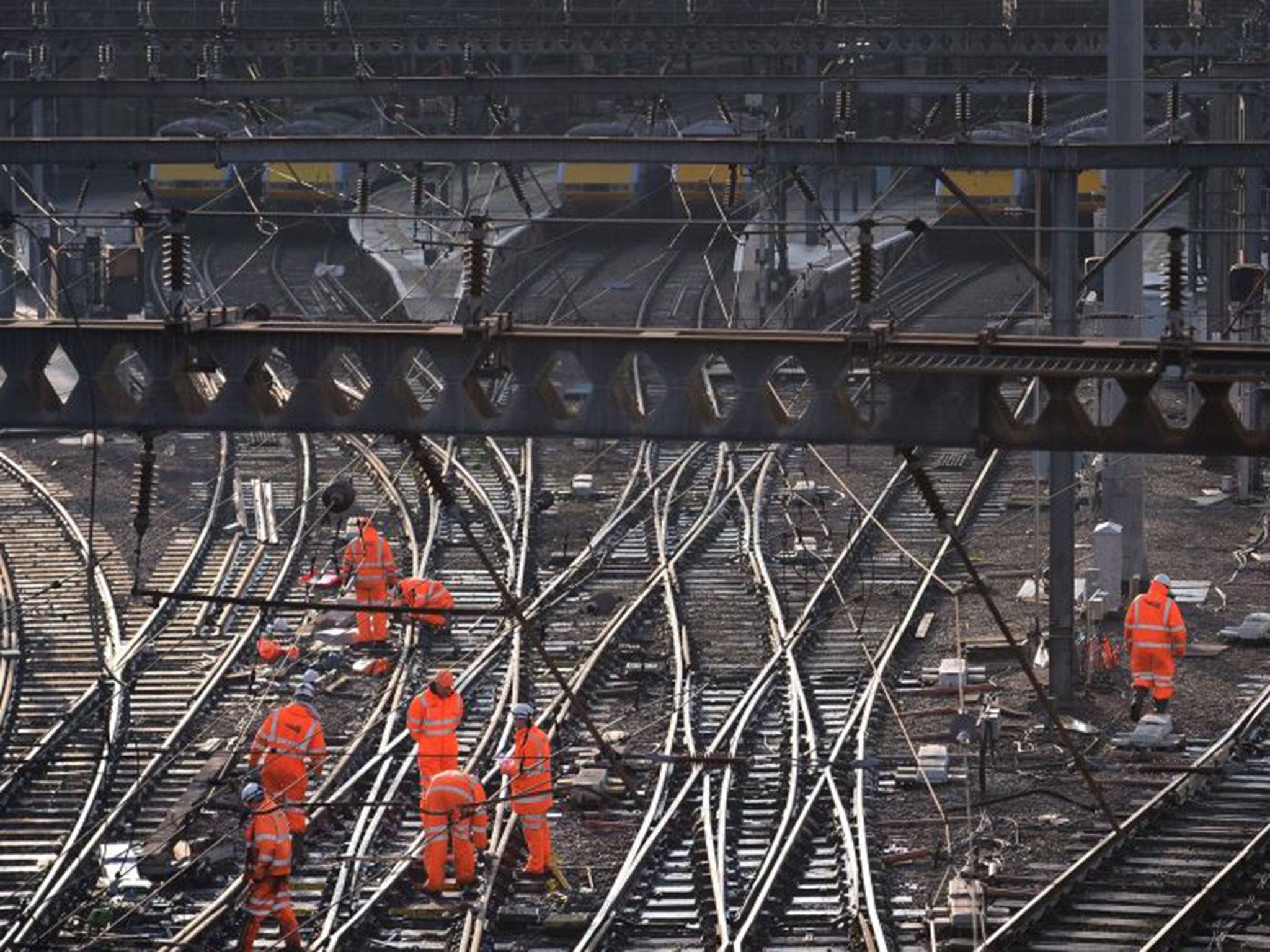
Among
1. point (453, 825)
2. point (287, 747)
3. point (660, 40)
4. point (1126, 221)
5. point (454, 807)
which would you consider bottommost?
point (453, 825)

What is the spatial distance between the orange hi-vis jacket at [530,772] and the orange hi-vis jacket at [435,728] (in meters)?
0.80

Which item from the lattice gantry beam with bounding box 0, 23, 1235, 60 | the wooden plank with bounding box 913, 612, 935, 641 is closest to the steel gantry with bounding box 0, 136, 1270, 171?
the wooden plank with bounding box 913, 612, 935, 641

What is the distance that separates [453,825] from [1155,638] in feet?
18.3

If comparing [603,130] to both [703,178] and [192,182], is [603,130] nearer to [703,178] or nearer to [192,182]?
[703,178]

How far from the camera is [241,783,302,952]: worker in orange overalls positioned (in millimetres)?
14312

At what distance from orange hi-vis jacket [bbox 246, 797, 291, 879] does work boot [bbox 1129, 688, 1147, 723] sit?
681 cm

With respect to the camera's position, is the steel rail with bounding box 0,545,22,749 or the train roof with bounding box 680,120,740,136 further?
the train roof with bounding box 680,120,740,136

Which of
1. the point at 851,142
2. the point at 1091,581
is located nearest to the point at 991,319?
the point at 1091,581

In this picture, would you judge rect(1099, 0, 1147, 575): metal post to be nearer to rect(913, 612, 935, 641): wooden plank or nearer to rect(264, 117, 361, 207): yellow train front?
rect(913, 612, 935, 641): wooden plank

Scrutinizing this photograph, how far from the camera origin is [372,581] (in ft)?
71.8

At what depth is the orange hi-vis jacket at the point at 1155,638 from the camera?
61.5ft

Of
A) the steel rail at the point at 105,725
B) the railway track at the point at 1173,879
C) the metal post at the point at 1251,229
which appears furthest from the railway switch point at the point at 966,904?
the metal post at the point at 1251,229

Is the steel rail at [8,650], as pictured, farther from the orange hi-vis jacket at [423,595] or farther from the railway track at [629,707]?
the orange hi-vis jacket at [423,595]

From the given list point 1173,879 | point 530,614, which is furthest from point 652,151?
point 1173,879
